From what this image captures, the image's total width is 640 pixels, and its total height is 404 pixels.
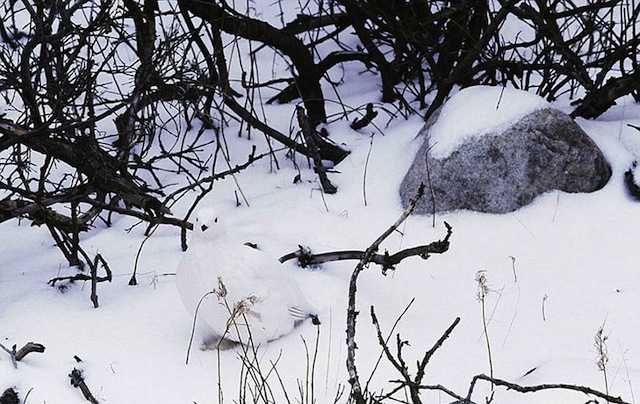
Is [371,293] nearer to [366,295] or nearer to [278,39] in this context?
[366,295]

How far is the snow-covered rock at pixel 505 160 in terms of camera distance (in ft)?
16.3

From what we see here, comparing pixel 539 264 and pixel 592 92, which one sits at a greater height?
pixel 592 92

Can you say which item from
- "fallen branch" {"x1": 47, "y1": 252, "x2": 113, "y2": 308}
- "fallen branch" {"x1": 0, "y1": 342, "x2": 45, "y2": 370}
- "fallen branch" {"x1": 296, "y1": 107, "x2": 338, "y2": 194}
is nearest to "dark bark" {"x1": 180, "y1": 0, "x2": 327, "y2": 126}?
"fallen branch" {"x1": 296, "y1": 107, "x2": 338, "y2": 194}

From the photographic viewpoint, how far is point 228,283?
3.75m

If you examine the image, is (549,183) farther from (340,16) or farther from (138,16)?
(138,16)

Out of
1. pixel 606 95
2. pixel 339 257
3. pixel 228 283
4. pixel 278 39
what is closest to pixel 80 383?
pixel 228 283

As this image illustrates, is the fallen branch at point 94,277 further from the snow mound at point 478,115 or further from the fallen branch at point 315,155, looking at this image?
the snow mound at point 478,115

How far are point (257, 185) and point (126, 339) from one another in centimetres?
162

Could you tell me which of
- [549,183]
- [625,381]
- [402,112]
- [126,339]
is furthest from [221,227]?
[402,112]

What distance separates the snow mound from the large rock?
26 mm

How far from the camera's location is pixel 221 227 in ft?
12.5

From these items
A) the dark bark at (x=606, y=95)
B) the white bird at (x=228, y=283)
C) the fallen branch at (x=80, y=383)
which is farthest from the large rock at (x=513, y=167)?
the fallen branch at (x=80, y=383)

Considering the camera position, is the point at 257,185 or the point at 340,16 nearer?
the point at 257,185

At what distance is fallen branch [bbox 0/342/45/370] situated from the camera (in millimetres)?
3717
